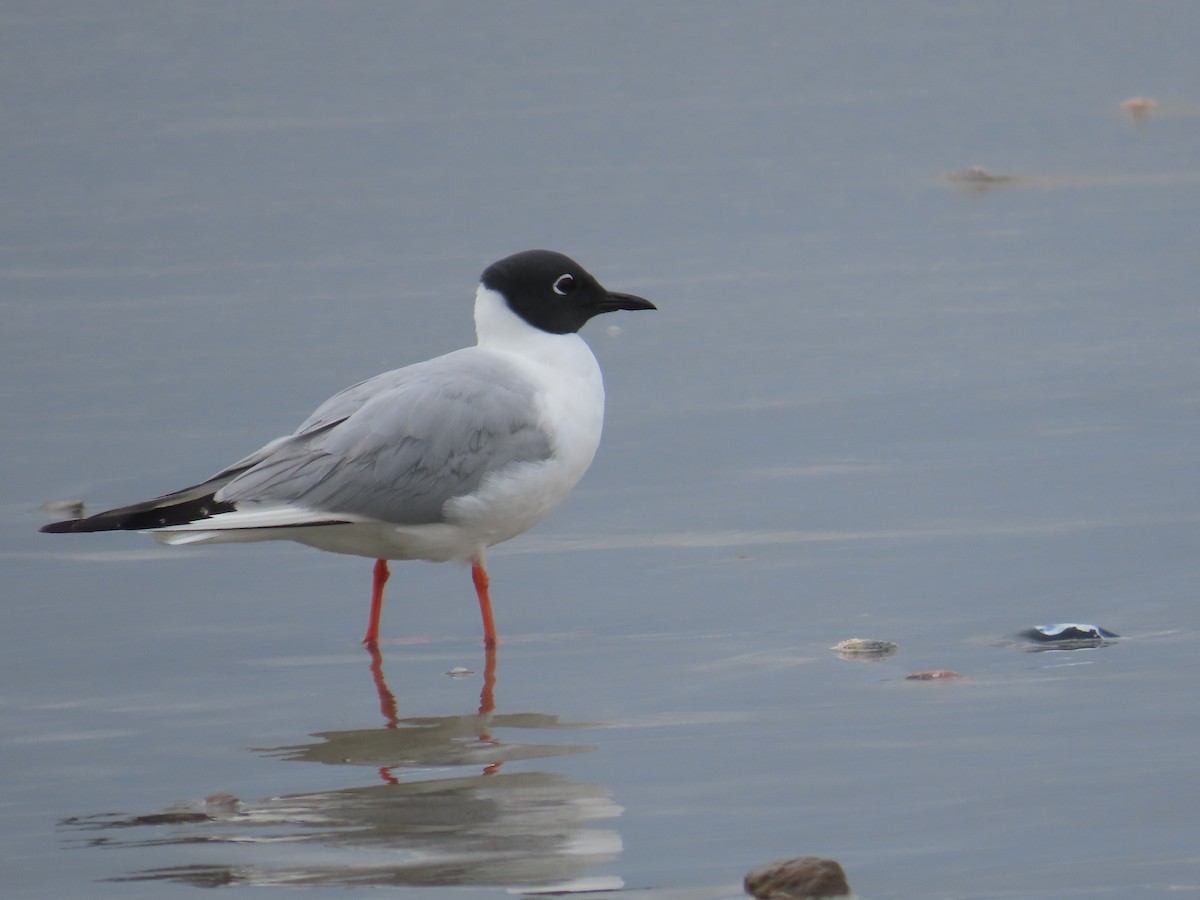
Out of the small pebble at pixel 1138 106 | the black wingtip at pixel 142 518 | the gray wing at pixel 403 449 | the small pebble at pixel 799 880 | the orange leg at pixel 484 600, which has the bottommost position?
the small pebble at pixel 799 880

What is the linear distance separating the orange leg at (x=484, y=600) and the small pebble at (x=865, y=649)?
3.01ft

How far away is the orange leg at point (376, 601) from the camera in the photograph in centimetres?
545

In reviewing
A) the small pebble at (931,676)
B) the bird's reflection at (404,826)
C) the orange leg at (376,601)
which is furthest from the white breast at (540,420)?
the small pebble at (931,676)

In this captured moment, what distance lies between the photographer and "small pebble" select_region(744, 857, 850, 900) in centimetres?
354

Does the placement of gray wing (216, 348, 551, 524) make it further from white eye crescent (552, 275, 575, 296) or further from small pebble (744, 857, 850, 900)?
small pebble (744, 857, 850, 900)

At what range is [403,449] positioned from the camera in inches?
219

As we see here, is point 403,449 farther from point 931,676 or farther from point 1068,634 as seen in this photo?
point 1068,634

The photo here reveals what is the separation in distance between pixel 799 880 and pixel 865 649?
61.6 inches

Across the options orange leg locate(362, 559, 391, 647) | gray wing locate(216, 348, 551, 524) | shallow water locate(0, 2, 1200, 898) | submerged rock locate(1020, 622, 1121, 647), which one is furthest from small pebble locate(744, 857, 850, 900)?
gray wing locate(216, 348, 551, 524)

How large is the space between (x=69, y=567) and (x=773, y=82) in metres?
7.72

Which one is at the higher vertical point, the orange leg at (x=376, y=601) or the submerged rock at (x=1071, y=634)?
the orange leg at (x=376, y=601)

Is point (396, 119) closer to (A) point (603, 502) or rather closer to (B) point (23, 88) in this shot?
(B) point (23, 88)

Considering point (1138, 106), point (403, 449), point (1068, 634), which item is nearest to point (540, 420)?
point (403, 449)

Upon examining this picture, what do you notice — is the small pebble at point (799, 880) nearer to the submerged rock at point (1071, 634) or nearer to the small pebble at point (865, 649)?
the small pebble at point (865, 649)
